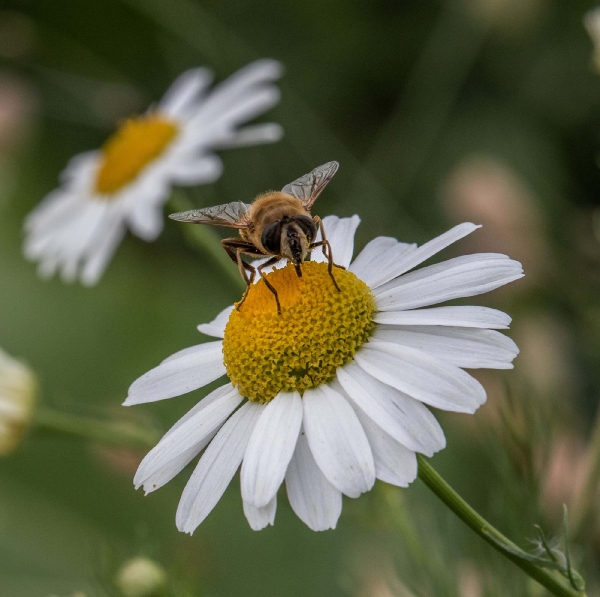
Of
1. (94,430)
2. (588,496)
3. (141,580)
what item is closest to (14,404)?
(94,430)

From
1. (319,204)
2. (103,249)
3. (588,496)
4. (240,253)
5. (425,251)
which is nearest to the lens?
(425,251)

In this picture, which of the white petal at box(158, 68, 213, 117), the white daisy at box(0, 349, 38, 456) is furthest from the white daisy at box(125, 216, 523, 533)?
the white petal at box(158, 68, 213, 117)

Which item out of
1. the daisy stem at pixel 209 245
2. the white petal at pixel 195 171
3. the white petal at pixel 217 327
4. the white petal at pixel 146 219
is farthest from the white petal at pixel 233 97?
the white petal at pixel 217 327

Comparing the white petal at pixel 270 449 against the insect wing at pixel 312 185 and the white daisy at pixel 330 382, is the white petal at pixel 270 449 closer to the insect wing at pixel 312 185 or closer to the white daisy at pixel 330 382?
the white daisy at pixel 330 382

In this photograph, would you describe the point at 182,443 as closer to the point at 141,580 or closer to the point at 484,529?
the point at 484,529

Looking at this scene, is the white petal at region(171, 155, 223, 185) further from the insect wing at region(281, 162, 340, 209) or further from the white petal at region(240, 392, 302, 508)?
the white petal at region(240, 392, 302, 508)
